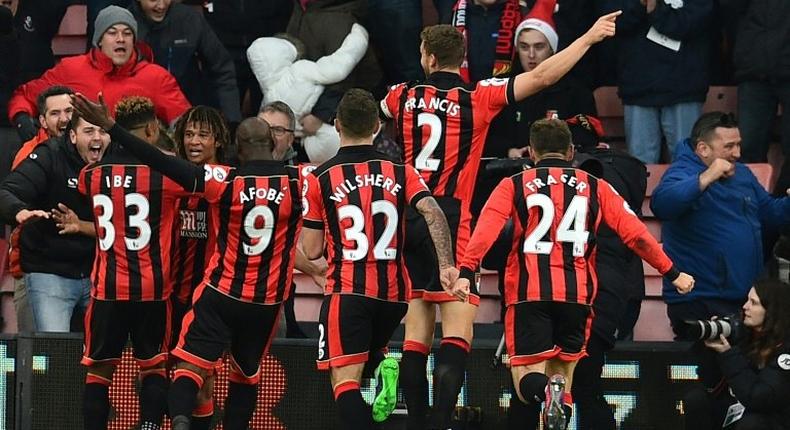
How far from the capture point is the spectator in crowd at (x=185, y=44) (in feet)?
43.4

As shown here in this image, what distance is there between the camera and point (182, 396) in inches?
405

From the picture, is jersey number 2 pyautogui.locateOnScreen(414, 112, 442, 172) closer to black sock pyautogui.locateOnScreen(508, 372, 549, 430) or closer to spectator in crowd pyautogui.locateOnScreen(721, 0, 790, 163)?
black sock pyautogui.locateOnScreen(508, 372, 549, 430)

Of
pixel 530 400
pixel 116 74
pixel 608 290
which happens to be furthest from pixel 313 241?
pixel 116 74

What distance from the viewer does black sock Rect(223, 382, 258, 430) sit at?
1063 cm

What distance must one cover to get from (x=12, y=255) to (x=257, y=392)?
1.96 meters

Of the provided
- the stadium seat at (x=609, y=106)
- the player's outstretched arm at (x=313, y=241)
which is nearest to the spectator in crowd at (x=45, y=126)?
the player's outstretched arm at (x=313, y=241)

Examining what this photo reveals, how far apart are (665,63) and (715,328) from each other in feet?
10.3

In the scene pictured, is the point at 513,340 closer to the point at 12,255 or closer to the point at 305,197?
the point at 305,197

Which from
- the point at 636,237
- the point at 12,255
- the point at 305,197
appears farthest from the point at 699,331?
the point at 12,255

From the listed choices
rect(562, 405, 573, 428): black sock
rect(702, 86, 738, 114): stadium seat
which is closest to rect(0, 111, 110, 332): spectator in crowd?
rect(562, 405, 573, 428): black sock

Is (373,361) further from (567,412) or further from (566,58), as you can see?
(566,58)

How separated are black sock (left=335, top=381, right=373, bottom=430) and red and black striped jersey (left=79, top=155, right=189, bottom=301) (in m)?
1.32

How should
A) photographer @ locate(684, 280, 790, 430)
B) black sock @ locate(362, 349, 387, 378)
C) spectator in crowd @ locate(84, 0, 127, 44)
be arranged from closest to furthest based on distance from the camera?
1. black sock @ locate(362, 349, 387, 378)
2. photographer @ locate(684, 280, 790, 430)
3. spectator in crowd @ locate(84, 0, 127, 44)

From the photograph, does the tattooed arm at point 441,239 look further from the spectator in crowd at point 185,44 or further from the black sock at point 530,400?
the spectator in crowd at point 185,44
